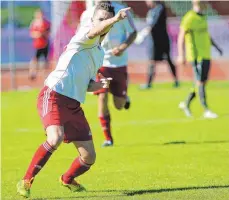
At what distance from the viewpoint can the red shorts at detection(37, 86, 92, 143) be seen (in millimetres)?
8555

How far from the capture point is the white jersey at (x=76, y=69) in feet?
28.3

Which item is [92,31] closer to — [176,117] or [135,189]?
[135,189]

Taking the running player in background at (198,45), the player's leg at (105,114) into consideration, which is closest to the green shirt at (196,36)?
the running player in background at (198,45)

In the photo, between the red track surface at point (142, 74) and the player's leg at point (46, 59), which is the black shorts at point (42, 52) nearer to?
the player's leg at point (46, 59)

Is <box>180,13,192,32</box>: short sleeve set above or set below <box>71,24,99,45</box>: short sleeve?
below

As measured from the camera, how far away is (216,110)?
17891 mm

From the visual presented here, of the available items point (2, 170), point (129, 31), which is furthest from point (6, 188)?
point (129, 31)

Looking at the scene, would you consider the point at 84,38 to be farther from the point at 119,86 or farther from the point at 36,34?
A: the point at 36,34

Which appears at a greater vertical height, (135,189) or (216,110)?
(135,189)

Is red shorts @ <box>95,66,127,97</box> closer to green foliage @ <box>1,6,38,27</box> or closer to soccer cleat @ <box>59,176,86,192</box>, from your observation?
soccer cleat @ <box>59,176,86,192</box>

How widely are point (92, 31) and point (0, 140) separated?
19.5 feet

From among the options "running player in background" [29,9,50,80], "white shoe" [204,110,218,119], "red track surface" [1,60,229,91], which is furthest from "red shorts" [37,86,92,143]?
"running player in background" [29,9,50,80]

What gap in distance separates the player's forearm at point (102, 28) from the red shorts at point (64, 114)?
729mm

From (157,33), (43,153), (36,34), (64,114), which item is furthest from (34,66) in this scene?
(43,153)
